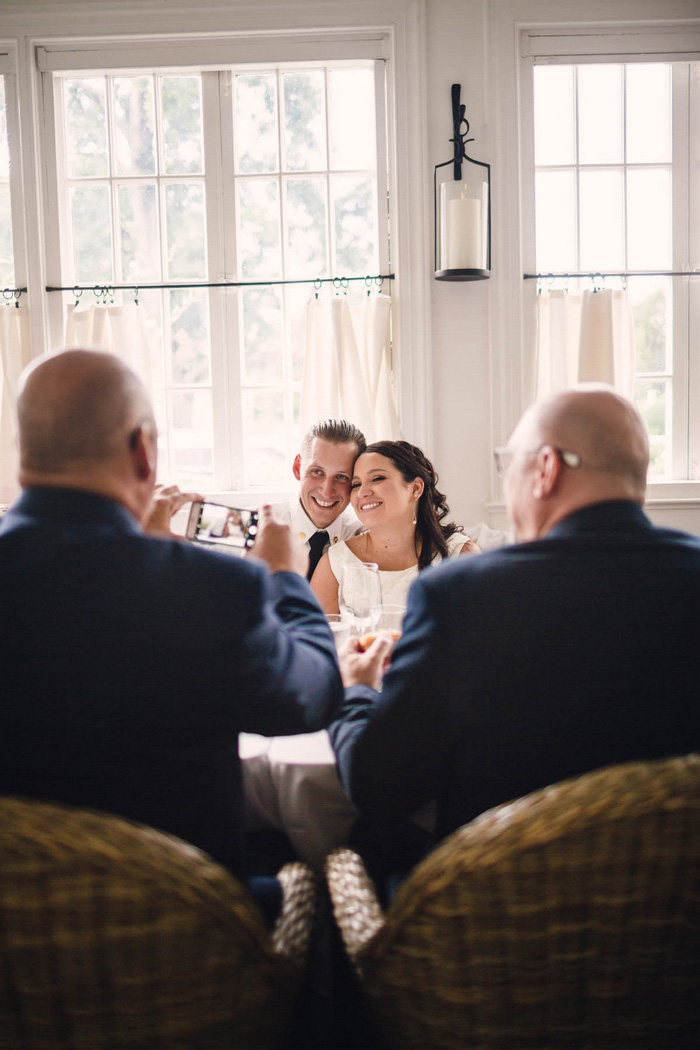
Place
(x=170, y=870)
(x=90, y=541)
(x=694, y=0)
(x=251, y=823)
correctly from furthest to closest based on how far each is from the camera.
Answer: (x=694, y=0) < (x=251, y=823) < (x=90, y=541) < (x=170, y=870)

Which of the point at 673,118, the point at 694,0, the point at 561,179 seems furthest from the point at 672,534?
the point at 694,0

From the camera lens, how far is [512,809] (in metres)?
0.78

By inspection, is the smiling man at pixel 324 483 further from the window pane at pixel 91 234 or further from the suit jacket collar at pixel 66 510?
the suit jacket collar at pixel 66 510

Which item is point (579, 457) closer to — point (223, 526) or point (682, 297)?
point (223, 526)

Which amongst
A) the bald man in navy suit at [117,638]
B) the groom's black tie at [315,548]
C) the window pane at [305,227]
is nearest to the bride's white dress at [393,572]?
the groom's black tie at [315,548]

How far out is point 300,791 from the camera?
1252 millimetres

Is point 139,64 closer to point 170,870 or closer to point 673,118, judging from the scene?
point 673,118

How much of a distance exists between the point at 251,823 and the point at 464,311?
2.41m

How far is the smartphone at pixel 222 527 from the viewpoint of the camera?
154 centimetres

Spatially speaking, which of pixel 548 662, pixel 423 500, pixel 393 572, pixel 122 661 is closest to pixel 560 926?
pixel 548 662

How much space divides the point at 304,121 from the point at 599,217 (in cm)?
132

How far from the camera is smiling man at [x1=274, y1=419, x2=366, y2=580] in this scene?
2746 mm

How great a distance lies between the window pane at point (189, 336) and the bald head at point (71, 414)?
8.23 feet

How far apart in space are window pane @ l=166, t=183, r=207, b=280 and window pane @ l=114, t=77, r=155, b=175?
6.1 inches
